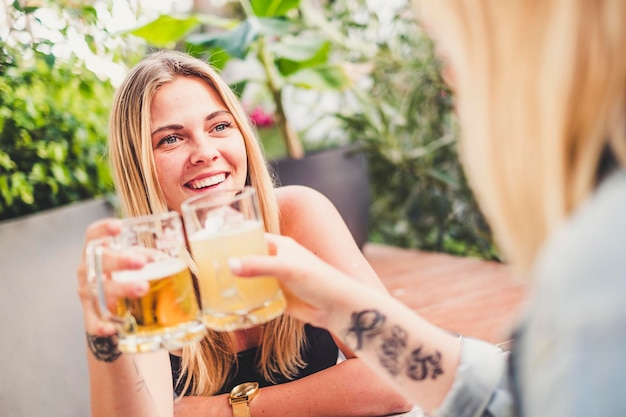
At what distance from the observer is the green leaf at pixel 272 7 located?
9.32ft

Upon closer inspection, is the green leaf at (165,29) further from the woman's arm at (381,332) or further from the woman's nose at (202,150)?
the woman's arm at (381,332)

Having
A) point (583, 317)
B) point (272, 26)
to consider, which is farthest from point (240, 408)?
point (272, 26)

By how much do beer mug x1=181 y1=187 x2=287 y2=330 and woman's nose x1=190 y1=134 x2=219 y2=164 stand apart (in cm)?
56

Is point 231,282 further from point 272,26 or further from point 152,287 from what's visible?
point 272,26

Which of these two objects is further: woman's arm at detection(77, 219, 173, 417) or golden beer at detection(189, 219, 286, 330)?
woman's arm at detection(77, 219, 173, 417)

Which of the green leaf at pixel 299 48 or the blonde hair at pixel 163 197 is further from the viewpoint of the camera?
the green leaf at pixel 299 48

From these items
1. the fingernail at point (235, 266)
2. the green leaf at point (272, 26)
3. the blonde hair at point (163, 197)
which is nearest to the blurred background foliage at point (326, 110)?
the green leaf at point (272, 26)

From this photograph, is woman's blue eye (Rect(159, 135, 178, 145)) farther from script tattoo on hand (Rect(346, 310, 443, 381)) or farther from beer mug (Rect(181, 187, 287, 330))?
script tattoo on hand (Rect(346, 310, 443, 381))

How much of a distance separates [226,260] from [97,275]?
200mm

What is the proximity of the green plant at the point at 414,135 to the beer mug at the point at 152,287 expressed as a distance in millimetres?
2083

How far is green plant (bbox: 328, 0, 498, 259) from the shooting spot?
300 centimetres

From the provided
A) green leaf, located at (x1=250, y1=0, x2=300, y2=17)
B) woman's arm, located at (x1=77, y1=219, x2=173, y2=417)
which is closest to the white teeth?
woman's arm, located at (x1=77, y1=219, x2=173, y2=417)

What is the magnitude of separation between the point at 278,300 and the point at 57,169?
1.48 metres

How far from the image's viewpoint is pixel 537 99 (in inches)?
27.2
